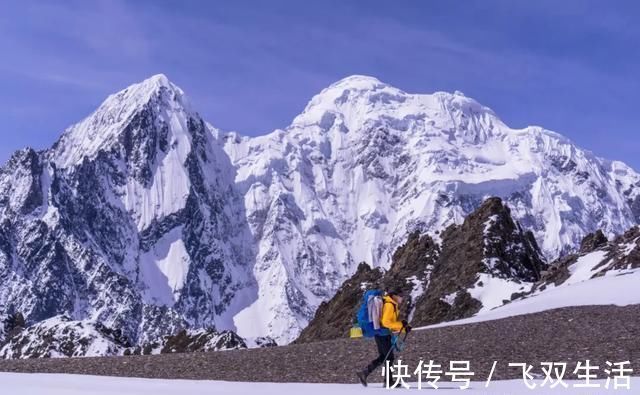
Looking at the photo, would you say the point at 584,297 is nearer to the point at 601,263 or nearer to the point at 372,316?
the point at 601,263

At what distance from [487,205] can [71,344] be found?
5400cm

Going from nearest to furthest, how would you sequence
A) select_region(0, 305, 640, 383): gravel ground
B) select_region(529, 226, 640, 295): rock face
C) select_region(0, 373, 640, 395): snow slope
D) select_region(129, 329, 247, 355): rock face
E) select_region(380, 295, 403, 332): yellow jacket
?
select_region(0, 373, 640, 395): snow slope < select_region(380, 295, 403, 332): yellow jacket < select_region(0, 305, 640, 383): gravel ground < select_region(529, 226, 640, 295): rock face < select_region(129, 329, 247, 355): rock face

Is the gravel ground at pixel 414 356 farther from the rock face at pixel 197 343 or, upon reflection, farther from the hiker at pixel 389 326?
the rock face at pixel 197 343

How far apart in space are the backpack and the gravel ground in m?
3.23

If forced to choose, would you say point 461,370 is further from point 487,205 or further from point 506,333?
point 487,205

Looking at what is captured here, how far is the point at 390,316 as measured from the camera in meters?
18.7

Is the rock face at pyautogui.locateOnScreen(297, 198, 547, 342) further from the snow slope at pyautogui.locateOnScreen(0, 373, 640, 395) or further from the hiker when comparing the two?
the hiker

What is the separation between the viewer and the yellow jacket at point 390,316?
18703 mm

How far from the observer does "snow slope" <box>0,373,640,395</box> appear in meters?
18.3

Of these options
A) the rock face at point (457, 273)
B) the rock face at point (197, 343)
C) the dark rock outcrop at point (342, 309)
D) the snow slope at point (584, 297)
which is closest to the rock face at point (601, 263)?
the snow slope at point (584, 297)

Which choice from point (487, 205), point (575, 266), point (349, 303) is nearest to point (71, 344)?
point (349, 303)

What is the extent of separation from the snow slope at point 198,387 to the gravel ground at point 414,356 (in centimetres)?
193

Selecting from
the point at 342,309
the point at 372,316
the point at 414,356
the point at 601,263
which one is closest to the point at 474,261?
the point at 601,263

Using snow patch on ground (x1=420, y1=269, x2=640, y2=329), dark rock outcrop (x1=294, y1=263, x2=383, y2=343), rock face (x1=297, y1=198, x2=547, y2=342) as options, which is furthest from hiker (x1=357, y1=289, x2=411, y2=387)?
dark rock outcrop (x1=294, y1=263, x2=383, y2=343)
